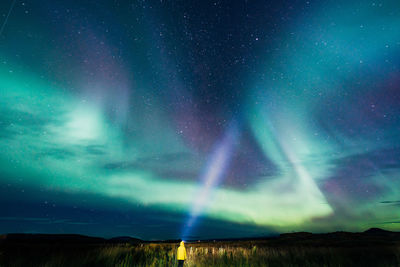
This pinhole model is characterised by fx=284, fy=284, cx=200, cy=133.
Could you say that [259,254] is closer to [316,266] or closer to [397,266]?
[316,266]

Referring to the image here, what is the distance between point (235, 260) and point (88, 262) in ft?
19.7

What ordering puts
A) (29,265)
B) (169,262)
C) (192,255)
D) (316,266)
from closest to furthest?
(316,266), (29,265), (169,262), (192,255)

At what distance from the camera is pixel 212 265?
34.3ft

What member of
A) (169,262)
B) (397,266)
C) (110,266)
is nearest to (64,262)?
(110,266)

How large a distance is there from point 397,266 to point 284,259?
4.03m

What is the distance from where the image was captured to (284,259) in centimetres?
1191

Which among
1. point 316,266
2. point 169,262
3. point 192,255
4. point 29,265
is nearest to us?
point 316,266

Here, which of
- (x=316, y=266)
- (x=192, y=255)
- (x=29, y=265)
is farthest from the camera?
(x=192, y=255)

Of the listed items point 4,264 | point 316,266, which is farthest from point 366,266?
point 4,264

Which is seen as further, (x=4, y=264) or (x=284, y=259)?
(x=284, y=259)

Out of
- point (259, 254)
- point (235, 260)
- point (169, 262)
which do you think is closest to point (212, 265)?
point (235, 260)

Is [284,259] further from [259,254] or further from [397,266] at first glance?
[397,266]

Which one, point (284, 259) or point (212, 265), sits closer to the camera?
point (212, 265)

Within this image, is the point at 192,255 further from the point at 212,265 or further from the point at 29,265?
the point at 29,265
